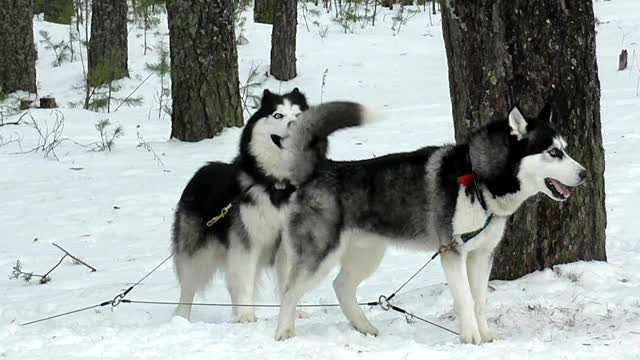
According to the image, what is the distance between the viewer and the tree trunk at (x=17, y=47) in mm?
12302

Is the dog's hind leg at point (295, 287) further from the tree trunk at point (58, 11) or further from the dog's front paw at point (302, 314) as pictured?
the tree trunk at point (58, 11)

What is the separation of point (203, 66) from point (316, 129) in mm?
5155

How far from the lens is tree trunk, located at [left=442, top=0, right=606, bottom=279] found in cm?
496

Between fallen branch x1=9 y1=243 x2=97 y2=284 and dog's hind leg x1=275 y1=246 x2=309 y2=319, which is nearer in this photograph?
dog's hind leg x1=275 y1=246 x2=309 y2=319

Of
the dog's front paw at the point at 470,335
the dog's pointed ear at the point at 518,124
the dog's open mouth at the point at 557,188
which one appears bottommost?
the dog's front paw at the point at 470,335

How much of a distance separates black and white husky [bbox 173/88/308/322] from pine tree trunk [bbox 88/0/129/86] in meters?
8.47

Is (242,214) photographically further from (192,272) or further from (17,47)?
(17,47)

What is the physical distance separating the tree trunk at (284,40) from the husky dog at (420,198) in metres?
8.99

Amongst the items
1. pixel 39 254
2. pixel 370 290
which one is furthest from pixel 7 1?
pixel 370 290

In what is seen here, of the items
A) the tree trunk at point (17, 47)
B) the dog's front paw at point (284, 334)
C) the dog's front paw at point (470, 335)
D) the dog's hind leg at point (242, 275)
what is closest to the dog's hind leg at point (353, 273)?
the dog's front paw at point (284, 334)

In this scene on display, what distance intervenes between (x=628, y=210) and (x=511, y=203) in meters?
3.23

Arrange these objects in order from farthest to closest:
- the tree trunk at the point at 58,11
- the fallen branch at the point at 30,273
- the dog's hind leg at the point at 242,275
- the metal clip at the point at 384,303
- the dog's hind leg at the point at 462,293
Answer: the tree trunk at the point at 58,11 < the fallen branch at the point at 30,273 < the dog's hind leg at the point at 242,275 < the metal clip at the point at 384,303 < the dog's hind leg at the point at 462,293

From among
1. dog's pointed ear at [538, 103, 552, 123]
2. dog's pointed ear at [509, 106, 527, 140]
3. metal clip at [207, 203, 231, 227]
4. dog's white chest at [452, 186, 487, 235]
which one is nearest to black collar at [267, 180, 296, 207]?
metal clip at [207, 203, 231, 227]

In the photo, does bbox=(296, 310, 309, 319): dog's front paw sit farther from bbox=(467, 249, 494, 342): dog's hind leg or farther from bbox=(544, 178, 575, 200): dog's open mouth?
bbox=(544, 178, 575, 200): dog's open mouth
